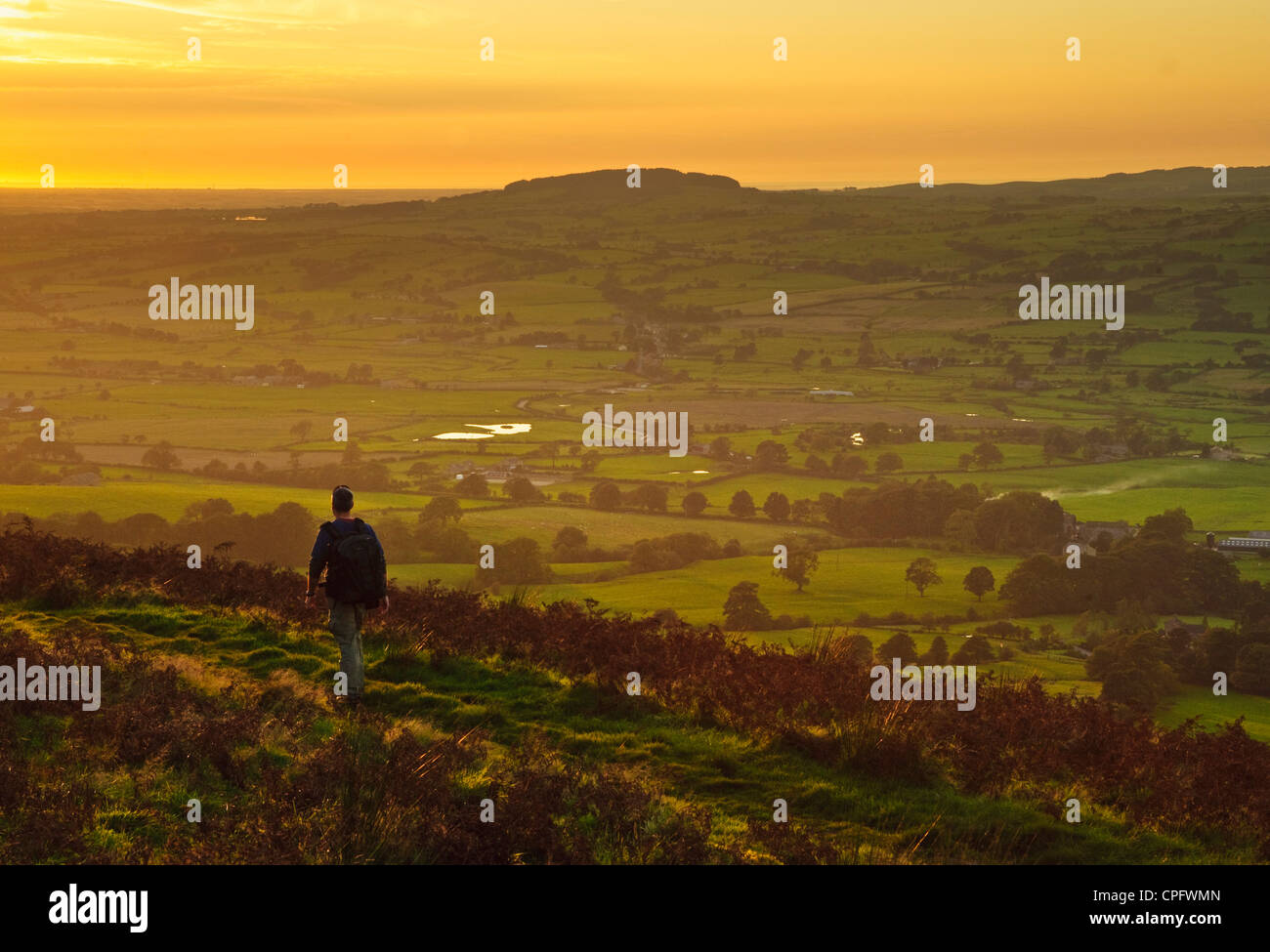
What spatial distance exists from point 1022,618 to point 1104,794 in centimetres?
5894

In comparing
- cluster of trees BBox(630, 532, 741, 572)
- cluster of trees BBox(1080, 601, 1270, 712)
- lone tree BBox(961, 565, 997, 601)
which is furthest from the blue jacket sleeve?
lone tree BBox(961, 565, 997, 601)

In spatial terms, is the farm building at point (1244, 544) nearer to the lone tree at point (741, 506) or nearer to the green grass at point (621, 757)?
the lone tree at point (741, 506)

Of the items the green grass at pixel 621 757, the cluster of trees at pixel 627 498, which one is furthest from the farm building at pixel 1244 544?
the green grass at pixel 621 757

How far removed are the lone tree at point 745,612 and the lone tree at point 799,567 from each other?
27.8 feet

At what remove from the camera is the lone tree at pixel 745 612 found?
56312 mm

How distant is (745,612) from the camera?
57.4 m

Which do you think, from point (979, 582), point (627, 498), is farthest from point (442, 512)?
point (979, 582)

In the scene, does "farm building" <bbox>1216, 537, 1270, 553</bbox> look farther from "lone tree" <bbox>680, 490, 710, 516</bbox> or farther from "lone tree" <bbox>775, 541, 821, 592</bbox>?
"lone tree" <bbox>680, 490, 710, 516</bbox>

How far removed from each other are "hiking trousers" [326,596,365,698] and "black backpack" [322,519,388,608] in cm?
11

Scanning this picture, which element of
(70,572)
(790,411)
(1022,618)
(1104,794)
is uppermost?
(790,411)

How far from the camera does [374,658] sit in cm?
1430

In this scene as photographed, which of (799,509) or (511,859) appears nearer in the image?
(511,859)

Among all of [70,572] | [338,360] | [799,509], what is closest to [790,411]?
[799,509]
